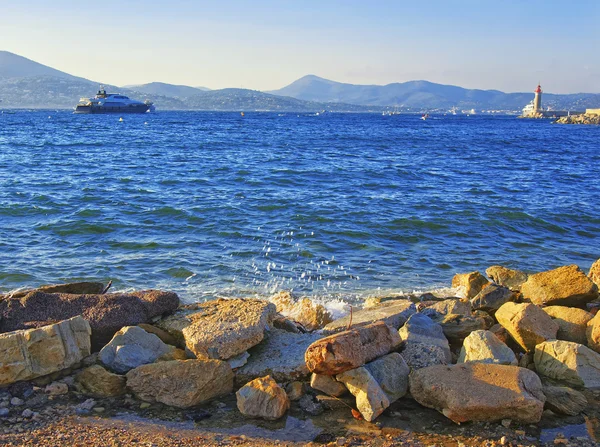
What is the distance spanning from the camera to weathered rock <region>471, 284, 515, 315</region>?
25.8ft

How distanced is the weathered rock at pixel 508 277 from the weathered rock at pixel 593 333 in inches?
111

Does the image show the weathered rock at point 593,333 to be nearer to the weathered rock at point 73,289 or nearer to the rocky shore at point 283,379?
the rocky shore at point 283,379

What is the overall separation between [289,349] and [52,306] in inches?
117

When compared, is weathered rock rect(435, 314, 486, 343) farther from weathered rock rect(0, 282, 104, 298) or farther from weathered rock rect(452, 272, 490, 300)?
weathered rock rect(0, 282, 104, 298)

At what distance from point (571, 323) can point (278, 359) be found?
364 cm

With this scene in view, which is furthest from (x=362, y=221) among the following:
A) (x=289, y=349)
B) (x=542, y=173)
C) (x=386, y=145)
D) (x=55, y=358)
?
(x=386, y=145)

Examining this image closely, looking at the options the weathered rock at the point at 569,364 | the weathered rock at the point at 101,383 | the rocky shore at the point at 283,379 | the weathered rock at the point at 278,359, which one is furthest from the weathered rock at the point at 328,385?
the weathered rock at the point at 569,364

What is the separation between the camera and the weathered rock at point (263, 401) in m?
5.02

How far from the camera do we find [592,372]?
5668mm

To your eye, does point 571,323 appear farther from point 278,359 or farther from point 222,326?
point 222,326

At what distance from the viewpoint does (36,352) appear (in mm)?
5465

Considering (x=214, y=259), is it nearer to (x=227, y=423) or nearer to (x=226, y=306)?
(x=226, y=306)

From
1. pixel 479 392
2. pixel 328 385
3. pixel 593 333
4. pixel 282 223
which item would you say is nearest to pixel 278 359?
pixel 328 385

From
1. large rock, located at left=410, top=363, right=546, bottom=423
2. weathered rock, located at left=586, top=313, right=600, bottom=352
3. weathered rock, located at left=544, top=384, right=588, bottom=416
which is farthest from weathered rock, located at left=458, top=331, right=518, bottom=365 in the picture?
weathered rock, located at left=586, top=313, right=600, bottom=352
